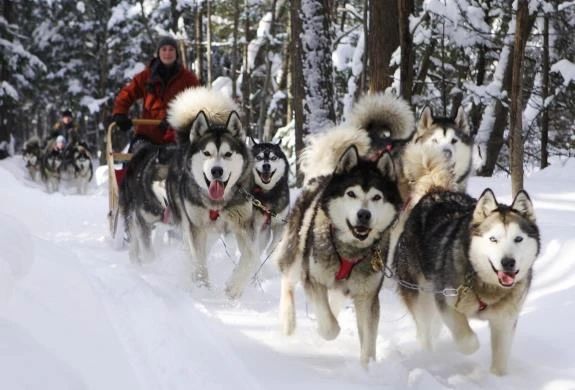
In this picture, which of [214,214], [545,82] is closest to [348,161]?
[214,214]

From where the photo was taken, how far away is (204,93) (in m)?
6.17

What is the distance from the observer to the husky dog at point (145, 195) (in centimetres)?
668

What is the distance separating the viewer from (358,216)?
3.80m

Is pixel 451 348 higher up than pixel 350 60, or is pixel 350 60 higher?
pixel 350 60

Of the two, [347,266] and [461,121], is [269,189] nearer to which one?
[461,121]

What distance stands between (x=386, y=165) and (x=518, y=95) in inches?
106

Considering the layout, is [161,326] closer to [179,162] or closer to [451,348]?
[451,348]

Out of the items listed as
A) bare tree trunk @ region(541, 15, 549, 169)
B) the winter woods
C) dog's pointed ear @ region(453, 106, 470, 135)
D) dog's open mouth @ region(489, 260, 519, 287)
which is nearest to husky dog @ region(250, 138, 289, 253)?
dog's pointed ear @ region(453, 106, 470, 135)

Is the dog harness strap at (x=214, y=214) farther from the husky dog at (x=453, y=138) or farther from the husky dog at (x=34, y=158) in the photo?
the husky dog at (x=34, y=158)

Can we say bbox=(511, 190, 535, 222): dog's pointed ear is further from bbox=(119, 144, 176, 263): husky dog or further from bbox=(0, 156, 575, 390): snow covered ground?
bbox=(119, 144, 176, 263): husky dog

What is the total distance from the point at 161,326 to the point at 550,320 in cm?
243

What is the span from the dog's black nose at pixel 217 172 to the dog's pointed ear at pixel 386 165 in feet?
5.59

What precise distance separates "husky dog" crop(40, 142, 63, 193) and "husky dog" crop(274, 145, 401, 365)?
47.7ft

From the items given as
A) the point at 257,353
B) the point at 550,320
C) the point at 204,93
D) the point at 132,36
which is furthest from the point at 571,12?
the point at 132,36
